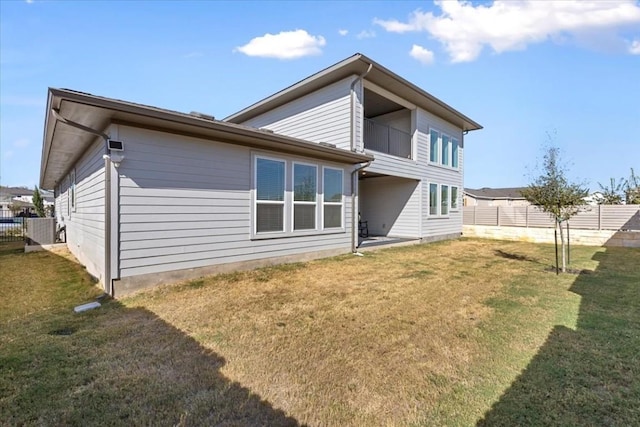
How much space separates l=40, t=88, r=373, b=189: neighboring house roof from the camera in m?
4.37

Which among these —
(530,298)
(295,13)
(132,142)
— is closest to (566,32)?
(295,13)

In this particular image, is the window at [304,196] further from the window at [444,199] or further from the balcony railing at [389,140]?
the window at [444,199]

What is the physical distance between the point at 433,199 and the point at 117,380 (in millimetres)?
12495

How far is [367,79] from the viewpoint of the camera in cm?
967

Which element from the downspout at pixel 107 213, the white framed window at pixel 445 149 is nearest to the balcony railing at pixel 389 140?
the white framed window at pixel 445 149

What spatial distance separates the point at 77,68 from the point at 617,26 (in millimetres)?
17847

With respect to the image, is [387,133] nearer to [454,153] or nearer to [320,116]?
[320,116]

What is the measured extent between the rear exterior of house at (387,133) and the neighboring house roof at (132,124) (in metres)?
2.19

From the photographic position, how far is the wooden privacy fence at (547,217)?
12.6 meters

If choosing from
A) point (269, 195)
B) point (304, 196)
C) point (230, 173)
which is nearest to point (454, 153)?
point (304, 196)

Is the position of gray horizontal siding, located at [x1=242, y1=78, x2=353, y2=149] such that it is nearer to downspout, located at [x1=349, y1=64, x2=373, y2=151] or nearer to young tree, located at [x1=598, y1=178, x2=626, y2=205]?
downspout, located at [x1=349, y1=64, x2=373, y2=151]

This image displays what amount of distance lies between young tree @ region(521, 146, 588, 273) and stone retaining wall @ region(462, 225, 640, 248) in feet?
23.9

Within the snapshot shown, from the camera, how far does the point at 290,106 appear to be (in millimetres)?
11570

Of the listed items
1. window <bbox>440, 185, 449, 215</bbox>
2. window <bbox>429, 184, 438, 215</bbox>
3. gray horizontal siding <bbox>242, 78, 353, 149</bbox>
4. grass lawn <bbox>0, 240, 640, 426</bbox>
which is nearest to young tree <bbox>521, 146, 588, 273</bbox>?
grass lawn <bbox>0, 240, 640, 426</bbox>
